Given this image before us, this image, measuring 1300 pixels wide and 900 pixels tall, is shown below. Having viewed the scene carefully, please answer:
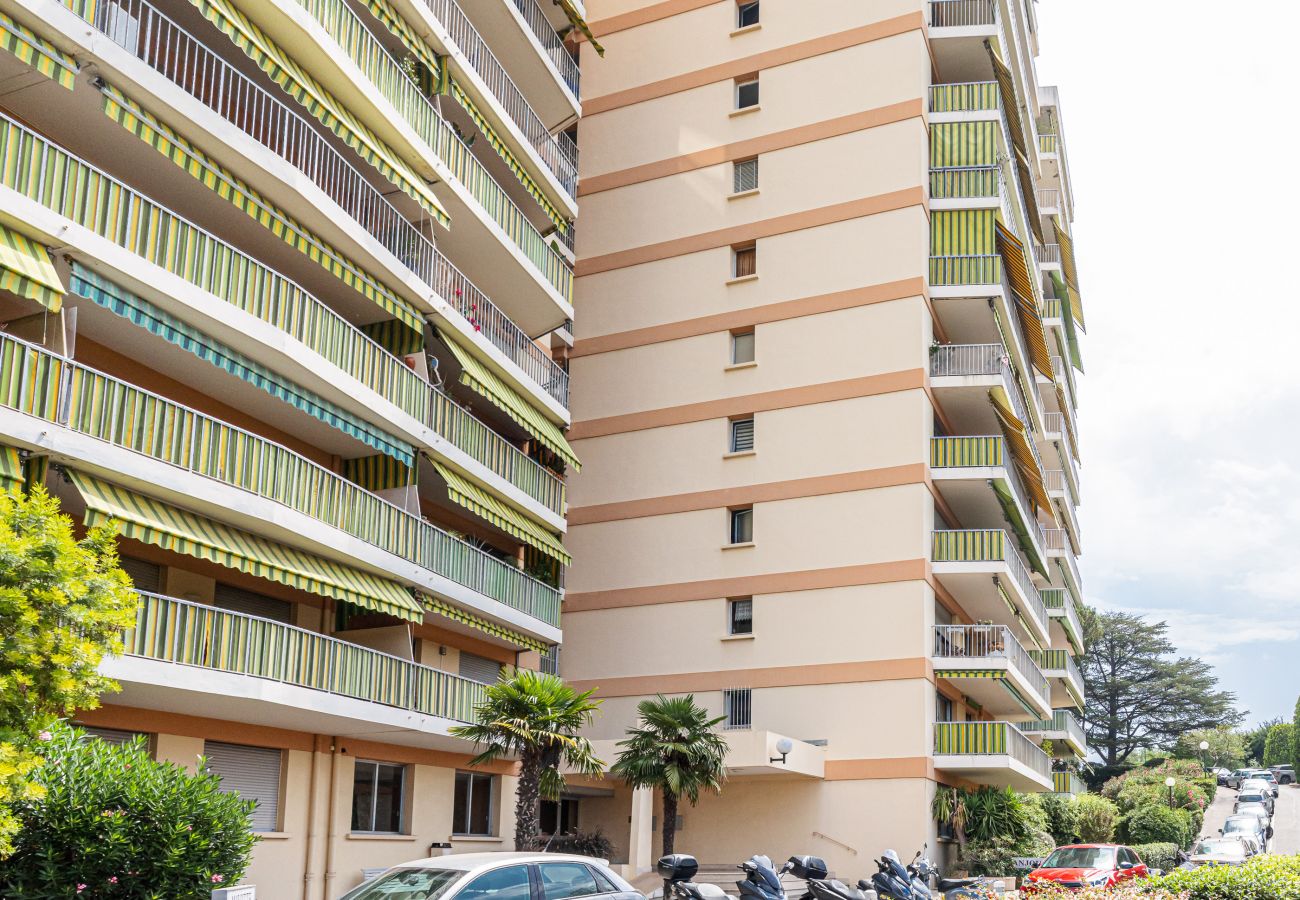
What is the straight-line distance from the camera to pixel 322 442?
25938 millimetres

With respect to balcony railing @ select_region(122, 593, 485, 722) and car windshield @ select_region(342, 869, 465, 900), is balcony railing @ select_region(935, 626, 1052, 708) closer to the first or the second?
balcony railing @ select_region(122, 593, 485, 722)

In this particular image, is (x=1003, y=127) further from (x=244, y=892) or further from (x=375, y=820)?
(x=244, y=892)

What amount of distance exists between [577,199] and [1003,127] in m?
12.7

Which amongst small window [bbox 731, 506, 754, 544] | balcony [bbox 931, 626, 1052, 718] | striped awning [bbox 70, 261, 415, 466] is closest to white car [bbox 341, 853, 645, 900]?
striped awning [bbox 70, 261, 415, 466]

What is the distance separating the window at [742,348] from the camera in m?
36.4

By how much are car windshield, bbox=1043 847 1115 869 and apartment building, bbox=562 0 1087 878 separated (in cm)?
325

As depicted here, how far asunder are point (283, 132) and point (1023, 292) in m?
25.1

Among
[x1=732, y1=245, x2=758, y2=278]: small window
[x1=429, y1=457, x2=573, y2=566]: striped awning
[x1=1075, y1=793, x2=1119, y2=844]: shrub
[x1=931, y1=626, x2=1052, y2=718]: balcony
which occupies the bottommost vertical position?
[x1=1075, y1=793, x2=1119, y2=844]: shrub

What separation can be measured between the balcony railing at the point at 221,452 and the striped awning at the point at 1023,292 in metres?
17.5

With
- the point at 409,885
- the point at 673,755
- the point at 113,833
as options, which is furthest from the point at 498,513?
the point at 409,885

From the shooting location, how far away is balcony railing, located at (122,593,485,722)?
18719mm

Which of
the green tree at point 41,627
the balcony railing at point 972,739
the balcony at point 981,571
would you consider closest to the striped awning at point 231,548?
the green tree at point 41,627

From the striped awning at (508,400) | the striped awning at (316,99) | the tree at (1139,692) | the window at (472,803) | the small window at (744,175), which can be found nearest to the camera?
the striped awning at (316,99)

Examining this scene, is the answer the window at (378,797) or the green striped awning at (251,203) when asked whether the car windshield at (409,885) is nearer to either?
the window at (378,797)
